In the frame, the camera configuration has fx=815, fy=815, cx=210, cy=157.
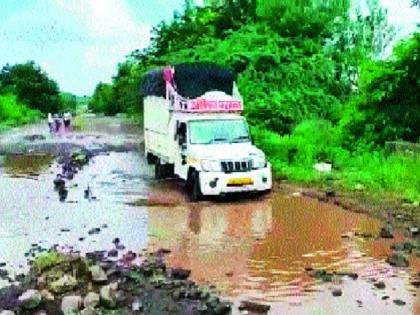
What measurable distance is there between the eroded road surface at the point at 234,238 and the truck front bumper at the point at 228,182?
13.1 inches

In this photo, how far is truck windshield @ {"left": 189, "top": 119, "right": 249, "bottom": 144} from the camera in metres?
18.9

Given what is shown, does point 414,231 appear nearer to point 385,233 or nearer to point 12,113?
point 385,233

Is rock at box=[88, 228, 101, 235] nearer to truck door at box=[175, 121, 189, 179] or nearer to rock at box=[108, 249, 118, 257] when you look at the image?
rock at box=[108, 249, 118, 257]

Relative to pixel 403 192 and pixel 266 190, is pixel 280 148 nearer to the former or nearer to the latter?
pixel 266 190

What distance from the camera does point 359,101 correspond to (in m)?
25.2

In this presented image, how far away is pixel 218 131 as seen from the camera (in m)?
19.1

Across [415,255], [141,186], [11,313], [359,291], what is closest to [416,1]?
[141,186]

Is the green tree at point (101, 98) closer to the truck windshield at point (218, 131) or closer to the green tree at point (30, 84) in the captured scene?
the green tree at point (30, 84)

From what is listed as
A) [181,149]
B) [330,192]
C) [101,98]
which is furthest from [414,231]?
[101,98]

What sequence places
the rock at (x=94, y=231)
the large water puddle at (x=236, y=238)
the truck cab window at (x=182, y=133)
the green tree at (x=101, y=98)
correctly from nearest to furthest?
the large water puddle at (x=236, y=238) < the rock at (x=94, y=231) < the truck cab window at (x=182, y=133) < the green tree at (x=101, y=98)

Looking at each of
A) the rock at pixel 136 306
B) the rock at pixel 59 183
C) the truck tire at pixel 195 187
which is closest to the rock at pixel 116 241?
the rock at pixel 136 306

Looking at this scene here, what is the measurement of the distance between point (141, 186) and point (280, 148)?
4476mm

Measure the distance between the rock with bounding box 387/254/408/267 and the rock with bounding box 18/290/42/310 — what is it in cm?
508

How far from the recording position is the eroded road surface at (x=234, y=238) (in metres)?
10.0
